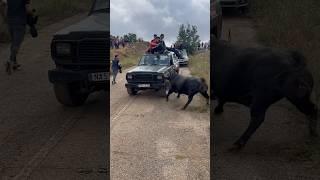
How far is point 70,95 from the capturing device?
2271 mm

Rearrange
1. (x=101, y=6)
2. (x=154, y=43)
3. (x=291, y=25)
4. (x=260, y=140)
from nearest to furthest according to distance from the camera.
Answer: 1. (x=154, y=43)
2. (x=101, y=6)
3. (x=291, y=25)
4. (x=260, y=140)

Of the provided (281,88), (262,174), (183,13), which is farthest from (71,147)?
(183,13)

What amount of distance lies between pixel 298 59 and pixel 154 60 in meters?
0.86

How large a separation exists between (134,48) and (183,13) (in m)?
0.19

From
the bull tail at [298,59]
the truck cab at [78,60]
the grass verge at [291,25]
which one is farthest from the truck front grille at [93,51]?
the bull tail at [298,59]

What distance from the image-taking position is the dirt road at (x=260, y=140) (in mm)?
2126

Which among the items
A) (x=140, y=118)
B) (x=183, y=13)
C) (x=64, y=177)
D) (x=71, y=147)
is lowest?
(x=64, y=177)

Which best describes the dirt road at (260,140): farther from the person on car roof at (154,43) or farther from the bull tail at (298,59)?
the person on car roof at (154,43)

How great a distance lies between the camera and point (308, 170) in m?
3.23

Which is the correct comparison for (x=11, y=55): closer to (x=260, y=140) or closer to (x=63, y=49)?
(x=63, y=49)

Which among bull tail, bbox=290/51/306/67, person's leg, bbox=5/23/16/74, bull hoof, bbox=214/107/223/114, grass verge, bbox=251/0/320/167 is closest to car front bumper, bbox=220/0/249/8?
grass verge, bbox=251/0/320/167

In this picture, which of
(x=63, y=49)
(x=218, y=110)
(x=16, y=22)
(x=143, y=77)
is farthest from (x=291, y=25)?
(x=16, y=22)

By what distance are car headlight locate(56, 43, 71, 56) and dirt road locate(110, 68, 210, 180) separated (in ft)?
2.18

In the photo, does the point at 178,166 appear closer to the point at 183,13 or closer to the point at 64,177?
the point at 183,13
